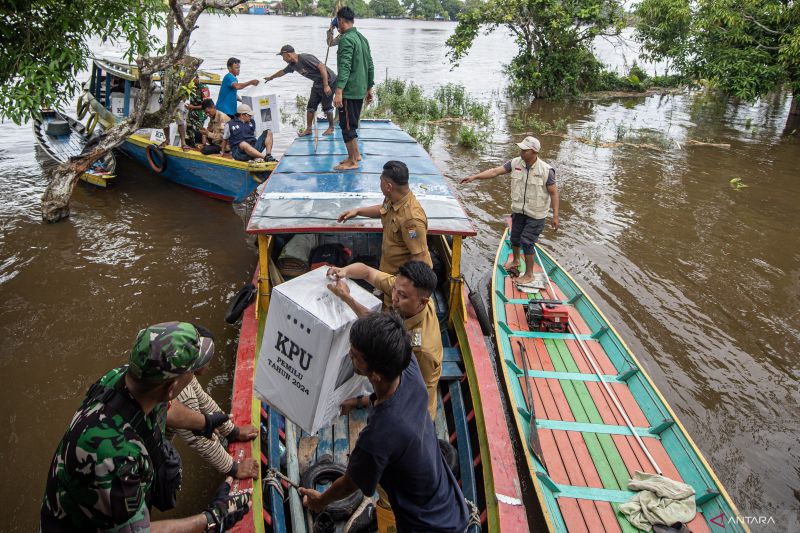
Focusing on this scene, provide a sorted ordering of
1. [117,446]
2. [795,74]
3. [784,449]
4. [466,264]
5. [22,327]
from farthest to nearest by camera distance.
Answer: [795,74]
[466,264]
[22,327]
[784,449]
[117,446]

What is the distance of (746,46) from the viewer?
14797 millimetres

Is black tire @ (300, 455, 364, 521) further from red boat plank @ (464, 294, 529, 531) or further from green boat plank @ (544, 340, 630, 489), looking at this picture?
green boat plank @ (544, 340, 630, 489)

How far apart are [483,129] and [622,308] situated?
10.5 m

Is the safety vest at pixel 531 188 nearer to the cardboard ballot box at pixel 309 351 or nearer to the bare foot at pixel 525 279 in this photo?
the bare foot at pixel 525 279

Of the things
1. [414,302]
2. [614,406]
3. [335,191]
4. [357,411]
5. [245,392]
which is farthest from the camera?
[335,191]

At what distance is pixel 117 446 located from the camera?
1.83 m

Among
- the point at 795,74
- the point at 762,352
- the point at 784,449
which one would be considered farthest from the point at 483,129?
the point at 784,449

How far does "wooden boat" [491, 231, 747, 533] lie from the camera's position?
348 cm

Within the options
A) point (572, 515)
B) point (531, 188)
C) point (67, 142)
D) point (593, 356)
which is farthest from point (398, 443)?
point (67, 142)

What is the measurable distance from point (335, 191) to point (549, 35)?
1856cm

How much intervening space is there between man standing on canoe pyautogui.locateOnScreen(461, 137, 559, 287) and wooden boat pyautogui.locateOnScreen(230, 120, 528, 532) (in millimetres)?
1032

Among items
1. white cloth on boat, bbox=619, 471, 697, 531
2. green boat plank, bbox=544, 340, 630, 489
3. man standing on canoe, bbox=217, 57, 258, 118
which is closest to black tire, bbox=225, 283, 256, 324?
green boat plank, bbox=544, 340, 630, 489

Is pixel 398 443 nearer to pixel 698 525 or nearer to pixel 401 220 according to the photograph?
pixel 401 220

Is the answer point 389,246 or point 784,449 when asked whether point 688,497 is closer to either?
point 784,449
